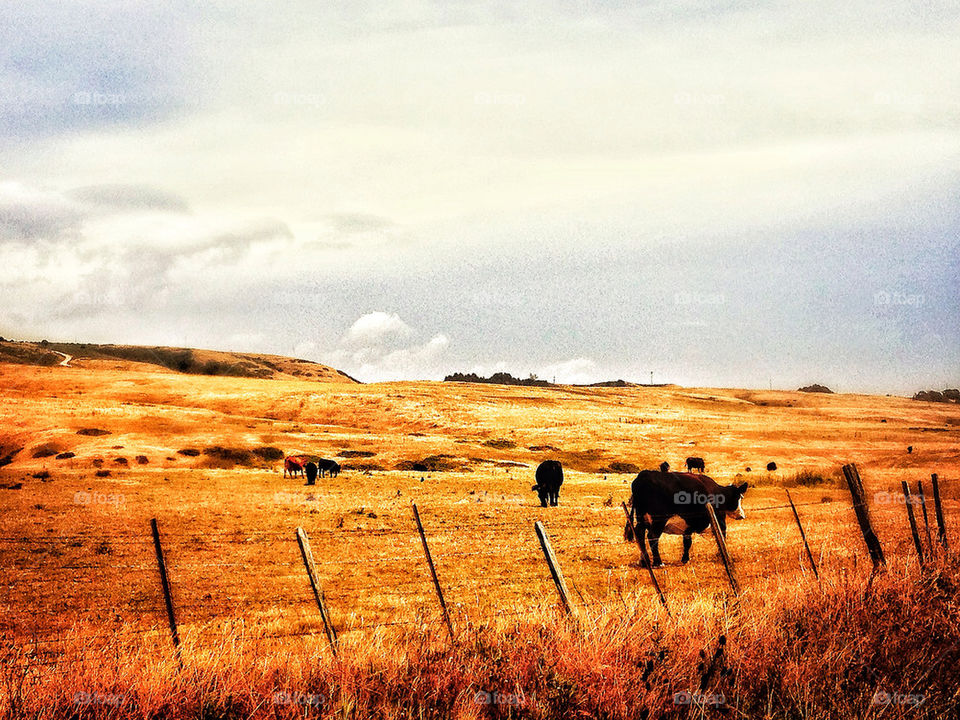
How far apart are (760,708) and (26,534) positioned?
22.4 metres

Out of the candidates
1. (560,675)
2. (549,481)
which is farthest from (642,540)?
(549,481)

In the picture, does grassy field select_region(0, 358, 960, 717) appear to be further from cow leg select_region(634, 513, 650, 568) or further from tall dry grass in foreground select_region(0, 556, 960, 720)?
cow leg select_region(634, 513, 650, 568)

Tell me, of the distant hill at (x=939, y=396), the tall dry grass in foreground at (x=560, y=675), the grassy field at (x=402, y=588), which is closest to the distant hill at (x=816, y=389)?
the distant hill at (x=939, y=396)

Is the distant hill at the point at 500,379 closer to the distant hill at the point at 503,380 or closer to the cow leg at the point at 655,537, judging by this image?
the distant hill at the point at 503,380

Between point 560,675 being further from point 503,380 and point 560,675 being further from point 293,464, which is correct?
point 503,380

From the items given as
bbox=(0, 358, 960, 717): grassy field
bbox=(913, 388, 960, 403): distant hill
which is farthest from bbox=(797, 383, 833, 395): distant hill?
bbox=(0, 358, 960, 717): grassy field

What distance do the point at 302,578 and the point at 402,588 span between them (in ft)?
8.70

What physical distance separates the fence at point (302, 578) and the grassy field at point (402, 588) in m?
0.10

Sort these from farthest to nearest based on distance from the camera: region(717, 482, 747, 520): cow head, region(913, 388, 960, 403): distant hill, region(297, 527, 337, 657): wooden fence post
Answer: region(913, 388, 960, 403): distant hill
region(717, 482, 747, 520): cow head
region(297, 527, 337, 657): wooden fence post

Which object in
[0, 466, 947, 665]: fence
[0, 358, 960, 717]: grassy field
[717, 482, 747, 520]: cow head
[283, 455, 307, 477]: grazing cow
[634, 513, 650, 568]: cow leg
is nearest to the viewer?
[0, 358, 960, 717]: grassy field

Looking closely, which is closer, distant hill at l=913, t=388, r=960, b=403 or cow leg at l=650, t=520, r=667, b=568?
cow leg at l=650, t=520, r=667, b=568

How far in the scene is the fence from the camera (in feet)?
38.3

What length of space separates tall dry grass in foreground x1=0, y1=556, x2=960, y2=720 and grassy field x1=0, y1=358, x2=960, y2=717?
3 cm

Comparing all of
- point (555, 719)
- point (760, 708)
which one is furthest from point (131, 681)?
point (760, 708)
